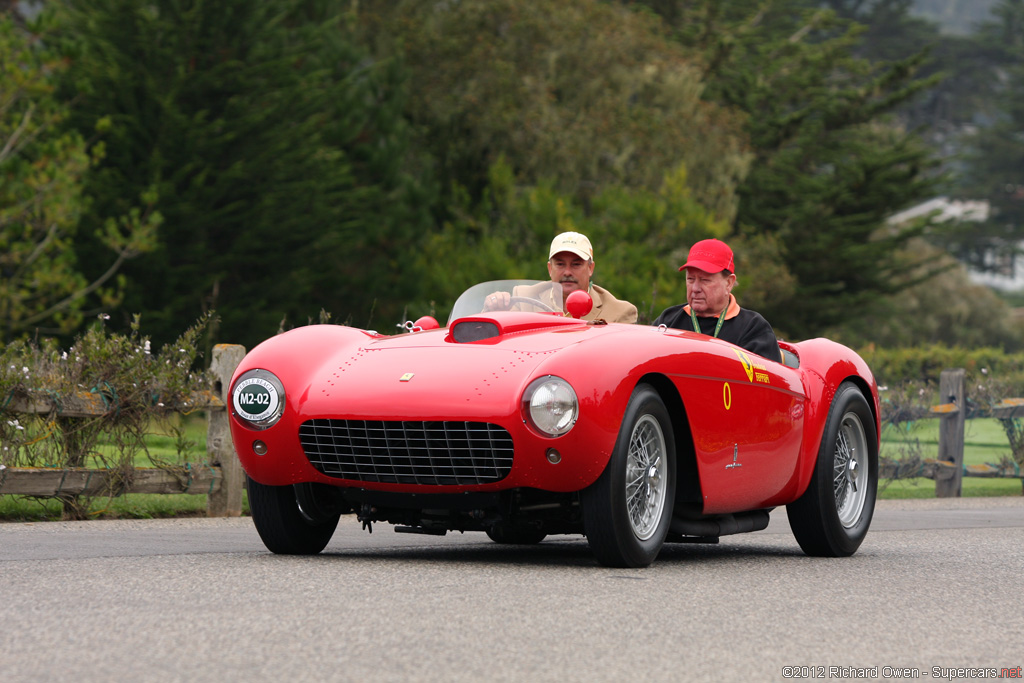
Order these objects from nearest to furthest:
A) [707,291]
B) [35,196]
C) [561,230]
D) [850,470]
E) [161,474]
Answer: [707,291], [850,470], [161,474], [35,196], [561,230]

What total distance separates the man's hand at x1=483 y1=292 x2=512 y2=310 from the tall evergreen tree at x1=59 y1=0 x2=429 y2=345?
2407 cm

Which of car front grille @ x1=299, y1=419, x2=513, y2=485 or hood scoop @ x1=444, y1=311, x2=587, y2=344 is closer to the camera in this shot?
car front grille @ x1=299, y1=419, x2=513, y2=485

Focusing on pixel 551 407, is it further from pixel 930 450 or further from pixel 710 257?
pixel 930 450

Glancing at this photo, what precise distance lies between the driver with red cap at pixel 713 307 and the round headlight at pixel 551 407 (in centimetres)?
198

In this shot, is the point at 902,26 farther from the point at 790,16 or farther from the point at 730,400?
the point at 730,400

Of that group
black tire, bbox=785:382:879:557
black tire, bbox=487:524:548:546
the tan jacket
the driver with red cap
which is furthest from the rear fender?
black tire, bbox=487:524:548:546

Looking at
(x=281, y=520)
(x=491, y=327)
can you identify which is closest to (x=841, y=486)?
(x=491, y=327)

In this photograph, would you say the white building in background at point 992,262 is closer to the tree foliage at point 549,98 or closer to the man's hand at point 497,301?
the tree foliage at point 549,98

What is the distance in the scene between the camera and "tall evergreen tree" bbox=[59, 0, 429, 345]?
3177 centimetres

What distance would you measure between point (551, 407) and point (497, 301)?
1.53m

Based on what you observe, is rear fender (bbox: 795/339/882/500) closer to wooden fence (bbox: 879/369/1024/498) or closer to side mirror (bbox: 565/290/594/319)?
side mirror (bbox: 565/290/594/319)

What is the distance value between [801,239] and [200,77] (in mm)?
24571

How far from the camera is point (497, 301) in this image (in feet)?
25.1

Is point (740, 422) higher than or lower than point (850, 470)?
higher
